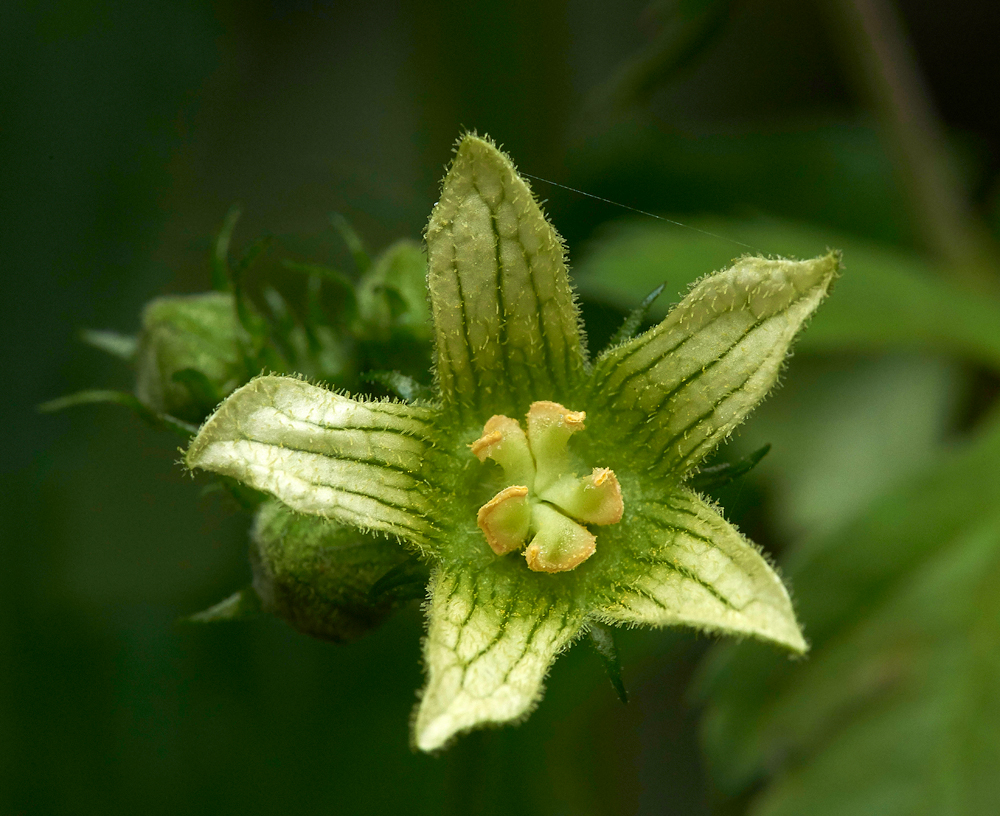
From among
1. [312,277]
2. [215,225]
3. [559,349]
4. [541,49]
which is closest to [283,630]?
[215,225]

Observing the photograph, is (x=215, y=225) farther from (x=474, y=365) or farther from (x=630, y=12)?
(x=474, y=365)

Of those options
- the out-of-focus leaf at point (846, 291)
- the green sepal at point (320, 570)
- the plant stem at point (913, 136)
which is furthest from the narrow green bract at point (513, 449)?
the plant stem at point (913, 136)

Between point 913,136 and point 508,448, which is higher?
point 913,136

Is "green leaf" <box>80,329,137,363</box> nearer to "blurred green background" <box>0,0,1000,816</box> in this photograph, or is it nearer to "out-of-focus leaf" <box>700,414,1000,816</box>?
"blurred green background" <box>0,0,1000,816</box>

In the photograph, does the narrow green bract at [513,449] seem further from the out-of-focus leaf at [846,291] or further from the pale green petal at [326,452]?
the out-of-focus leaf at [846,291]

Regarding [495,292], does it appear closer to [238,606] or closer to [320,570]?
Answer: [320,570]

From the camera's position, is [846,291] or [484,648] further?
[846,291]

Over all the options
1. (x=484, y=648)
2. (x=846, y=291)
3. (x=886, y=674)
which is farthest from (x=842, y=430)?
(x=484, y=648)
